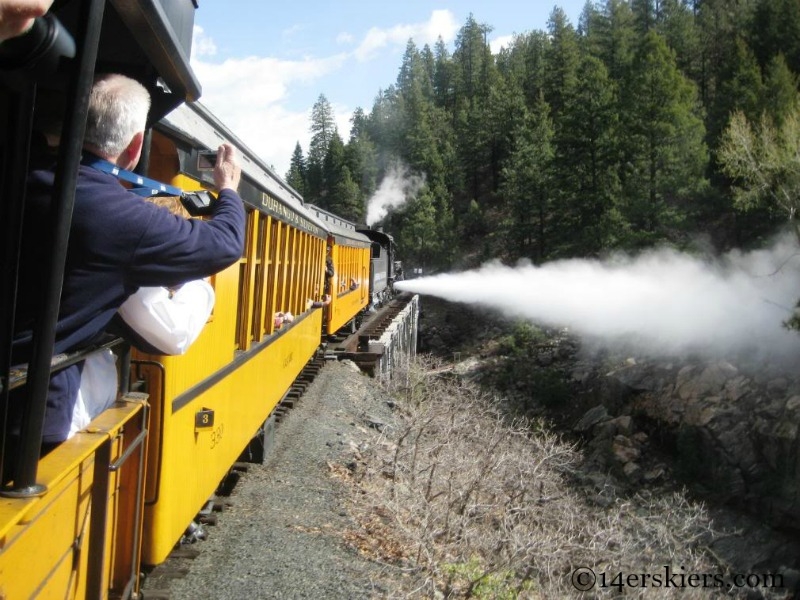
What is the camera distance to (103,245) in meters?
1.92

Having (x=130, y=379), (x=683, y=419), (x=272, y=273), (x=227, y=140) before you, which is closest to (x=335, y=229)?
(x=272, y=273)

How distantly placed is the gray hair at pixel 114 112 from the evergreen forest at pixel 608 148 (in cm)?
2692

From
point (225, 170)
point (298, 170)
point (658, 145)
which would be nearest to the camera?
point (225, 170)

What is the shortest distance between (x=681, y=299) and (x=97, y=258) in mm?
31086

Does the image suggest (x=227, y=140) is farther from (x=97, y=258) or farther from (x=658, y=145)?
(x=658, y=145)

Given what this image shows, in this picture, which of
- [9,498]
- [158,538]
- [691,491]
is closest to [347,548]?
[158,538]

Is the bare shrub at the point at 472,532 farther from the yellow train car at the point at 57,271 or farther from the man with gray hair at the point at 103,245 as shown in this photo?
the man with gray hair at the point at 103,245

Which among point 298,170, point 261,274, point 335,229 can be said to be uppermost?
point 298,170

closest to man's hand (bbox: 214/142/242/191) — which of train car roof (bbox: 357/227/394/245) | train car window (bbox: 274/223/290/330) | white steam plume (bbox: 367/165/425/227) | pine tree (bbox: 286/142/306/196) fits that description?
train car window (bbox: 274/223/290/330)

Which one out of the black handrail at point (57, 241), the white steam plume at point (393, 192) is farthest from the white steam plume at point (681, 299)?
the white steam plume at point (393, 192)

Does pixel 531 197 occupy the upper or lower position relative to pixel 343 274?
upper

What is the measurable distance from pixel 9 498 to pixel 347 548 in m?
4.52

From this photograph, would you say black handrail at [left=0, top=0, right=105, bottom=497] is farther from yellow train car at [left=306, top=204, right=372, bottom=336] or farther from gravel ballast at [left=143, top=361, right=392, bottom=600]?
yellow train car at [left=306, top=204, right=372, bottom=336]

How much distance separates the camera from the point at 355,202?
7438 cm
